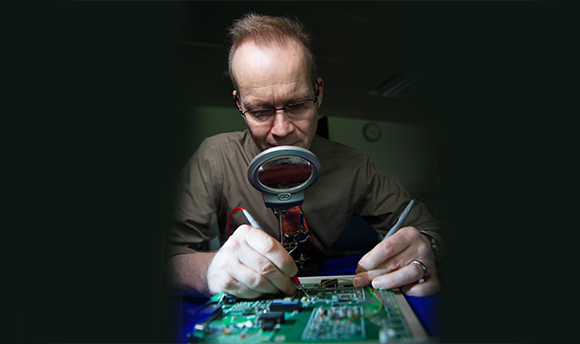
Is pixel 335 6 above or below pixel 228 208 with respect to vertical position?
above

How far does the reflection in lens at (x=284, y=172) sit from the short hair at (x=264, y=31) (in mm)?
431

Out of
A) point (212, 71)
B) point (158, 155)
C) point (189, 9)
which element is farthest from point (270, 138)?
point (158, 155)

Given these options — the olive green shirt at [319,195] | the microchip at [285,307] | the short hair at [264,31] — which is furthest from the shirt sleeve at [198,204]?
the microchip at [285,307]

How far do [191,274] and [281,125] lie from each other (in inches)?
20.4

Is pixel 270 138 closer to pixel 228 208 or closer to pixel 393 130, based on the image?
pixel 228 208

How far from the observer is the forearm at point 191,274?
2.25ft

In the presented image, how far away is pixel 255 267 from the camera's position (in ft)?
1.91

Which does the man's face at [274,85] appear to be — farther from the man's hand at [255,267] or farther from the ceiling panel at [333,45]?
the man's hand at [255,267]

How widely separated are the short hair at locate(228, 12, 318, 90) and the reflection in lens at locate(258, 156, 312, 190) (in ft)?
1.42

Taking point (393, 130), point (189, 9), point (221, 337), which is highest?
point (189, 9)

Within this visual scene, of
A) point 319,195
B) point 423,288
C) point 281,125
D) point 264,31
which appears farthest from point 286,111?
point 423,288

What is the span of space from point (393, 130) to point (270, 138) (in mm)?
581

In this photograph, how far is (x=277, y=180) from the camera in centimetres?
70

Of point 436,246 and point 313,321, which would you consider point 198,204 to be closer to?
point 313,321
